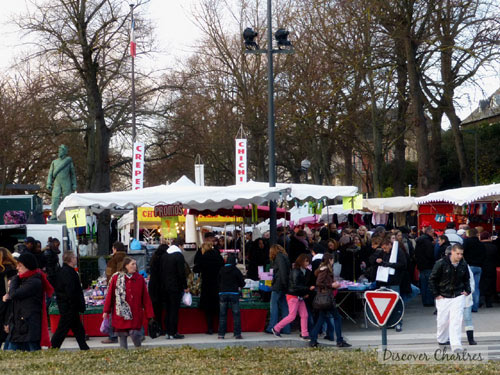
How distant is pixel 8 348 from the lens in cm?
1179

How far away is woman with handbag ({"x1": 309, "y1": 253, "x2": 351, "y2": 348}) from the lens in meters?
13.2

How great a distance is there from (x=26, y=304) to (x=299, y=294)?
487 cm

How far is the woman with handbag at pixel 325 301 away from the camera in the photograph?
13.2 meters

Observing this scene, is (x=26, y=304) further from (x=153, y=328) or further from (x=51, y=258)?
(x=51, y=258)

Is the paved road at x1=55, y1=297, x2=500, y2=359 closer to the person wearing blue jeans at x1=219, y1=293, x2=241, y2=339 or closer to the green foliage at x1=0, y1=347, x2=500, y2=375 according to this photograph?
the person wearing blue jeans at x1=219, y1=293, x2=241, y2=339

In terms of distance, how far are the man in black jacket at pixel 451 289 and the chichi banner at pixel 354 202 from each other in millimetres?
4926

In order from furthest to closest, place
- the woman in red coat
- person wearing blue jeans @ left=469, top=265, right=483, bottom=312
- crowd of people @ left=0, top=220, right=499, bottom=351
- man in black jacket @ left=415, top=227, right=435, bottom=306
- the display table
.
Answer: man in black jacket @ left=415, top=227, right=435, bottom=306, person wearing blue jeans @ left=469, top=265, right=483, bottom=312, the display table, the woman in red coat, crowd of people @ left=0, top=220, right=499, bottom=351

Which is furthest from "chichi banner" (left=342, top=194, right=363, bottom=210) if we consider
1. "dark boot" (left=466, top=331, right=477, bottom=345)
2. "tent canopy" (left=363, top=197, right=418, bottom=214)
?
"tent canopy" (left=363, top=197, right=418, bottom=214)

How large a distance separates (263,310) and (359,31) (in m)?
18.8

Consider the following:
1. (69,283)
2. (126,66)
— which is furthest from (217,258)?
(126,66)

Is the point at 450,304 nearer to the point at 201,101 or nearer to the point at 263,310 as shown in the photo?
the point at 263,310

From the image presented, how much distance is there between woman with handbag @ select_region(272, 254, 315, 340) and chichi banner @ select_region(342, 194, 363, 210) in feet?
10.5

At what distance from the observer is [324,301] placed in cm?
1321

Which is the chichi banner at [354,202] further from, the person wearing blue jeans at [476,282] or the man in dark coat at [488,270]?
the man in dark coat at [488,270]
